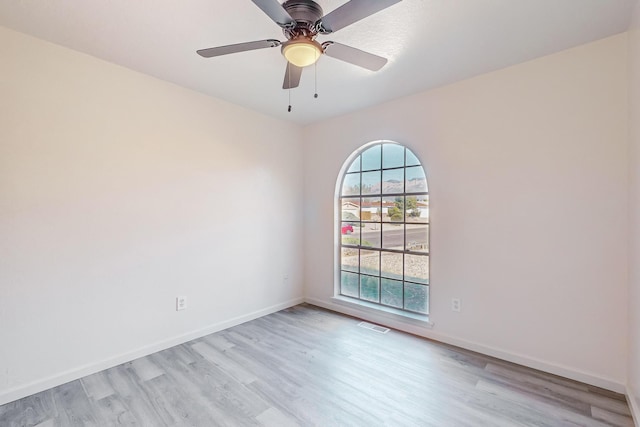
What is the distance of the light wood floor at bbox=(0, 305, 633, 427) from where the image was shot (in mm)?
1796

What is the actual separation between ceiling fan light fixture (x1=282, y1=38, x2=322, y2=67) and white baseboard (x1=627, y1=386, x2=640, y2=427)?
9.25 feet

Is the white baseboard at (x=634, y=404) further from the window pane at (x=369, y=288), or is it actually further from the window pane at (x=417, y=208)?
the window pane at (x=369, y=288)

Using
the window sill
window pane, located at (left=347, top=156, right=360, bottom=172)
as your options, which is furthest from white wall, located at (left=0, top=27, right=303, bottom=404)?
window pane, located at (left=347, top=156, right=360, bottom=172)

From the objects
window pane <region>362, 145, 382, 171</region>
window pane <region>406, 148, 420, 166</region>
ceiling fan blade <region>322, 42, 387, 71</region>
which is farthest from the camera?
window pane <region>362, 145, 382, 171</region>

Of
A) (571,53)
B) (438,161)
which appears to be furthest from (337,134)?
(571,53)

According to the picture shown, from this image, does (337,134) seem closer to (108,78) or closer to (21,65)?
(108,78)

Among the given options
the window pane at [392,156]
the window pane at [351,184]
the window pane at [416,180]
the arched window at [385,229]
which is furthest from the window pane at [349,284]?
the window pane at [392,156]

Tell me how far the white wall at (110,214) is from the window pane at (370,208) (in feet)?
4.34

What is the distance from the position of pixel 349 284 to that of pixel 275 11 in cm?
311

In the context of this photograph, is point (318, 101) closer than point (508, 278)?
No

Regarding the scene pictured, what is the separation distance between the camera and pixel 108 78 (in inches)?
93.9

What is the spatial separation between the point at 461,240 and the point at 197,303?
8.94 ft

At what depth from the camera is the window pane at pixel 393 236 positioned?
128 inches

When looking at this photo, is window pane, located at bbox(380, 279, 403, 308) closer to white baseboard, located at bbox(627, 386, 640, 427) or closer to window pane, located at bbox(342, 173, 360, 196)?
window pane, located at bbox(342, 173, 360, 196)
